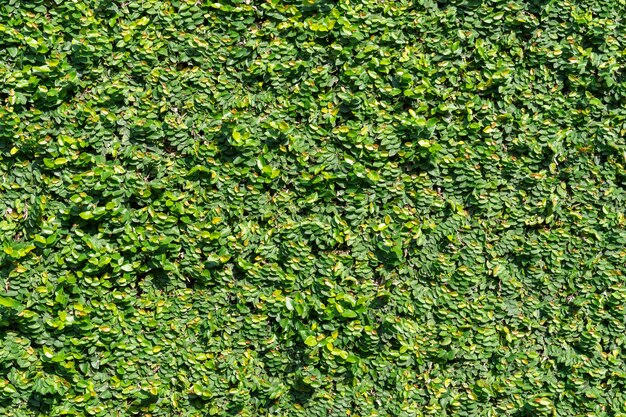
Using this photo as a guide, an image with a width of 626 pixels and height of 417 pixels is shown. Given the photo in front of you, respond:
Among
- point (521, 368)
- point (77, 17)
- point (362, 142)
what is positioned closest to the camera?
point (77, 17)

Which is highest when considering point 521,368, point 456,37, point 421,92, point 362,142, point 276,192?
point 456,37

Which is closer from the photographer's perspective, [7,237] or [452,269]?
[7,237]

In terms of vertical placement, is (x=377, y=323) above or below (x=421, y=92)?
below

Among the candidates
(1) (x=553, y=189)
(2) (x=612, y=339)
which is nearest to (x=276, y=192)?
(1) (x=553, y=189)

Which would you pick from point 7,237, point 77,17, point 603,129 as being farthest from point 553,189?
point 7,237

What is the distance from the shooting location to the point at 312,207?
3520 millimetres

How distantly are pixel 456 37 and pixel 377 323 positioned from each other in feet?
5.11

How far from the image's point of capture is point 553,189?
3.64m

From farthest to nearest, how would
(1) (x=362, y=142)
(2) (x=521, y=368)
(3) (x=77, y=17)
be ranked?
(2) (x=521, y=368) < (1) (x=362, y=142) < (3) (x=77, y=17)

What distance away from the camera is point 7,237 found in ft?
10.7

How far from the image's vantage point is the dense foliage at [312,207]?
3.30 meters

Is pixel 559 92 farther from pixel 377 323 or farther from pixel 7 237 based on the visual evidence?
pixel 7 237

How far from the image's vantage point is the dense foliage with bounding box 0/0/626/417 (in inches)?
130

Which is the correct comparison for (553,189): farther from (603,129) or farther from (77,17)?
(77,17)
